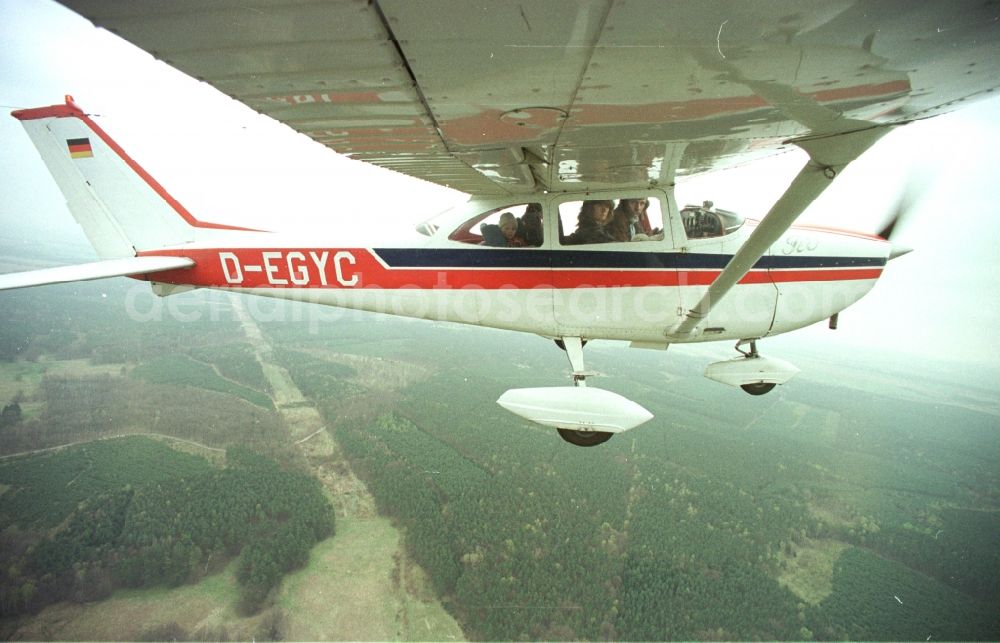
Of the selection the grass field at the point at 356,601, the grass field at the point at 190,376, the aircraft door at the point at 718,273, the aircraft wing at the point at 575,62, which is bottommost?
the grass field at the point at 356,601

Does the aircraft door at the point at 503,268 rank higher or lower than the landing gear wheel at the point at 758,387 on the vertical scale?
higher

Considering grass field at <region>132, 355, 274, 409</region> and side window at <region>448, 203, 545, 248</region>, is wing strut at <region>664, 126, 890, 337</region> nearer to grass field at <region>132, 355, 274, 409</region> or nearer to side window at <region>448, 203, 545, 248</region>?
side window at <region>448, 203, 545, 248</region>

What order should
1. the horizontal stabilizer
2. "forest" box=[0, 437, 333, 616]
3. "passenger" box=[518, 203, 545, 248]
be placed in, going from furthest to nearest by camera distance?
"forest" box=[0, 437, 333, 616] < "passenger" box=[518, 203, 545, 248] < the horizontal stabilizer

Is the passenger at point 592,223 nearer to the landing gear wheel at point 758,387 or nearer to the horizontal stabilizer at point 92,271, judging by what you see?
the landing gear wheel at point 758,387

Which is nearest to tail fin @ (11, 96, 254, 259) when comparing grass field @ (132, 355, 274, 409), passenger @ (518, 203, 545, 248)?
passenger @ (518, 203, 545, 248)

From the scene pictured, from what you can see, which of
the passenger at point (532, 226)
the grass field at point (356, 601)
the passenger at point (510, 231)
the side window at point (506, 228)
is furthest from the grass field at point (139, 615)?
the passenger at point (532, 226)

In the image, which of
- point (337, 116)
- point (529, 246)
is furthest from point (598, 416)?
point (337, 116)
